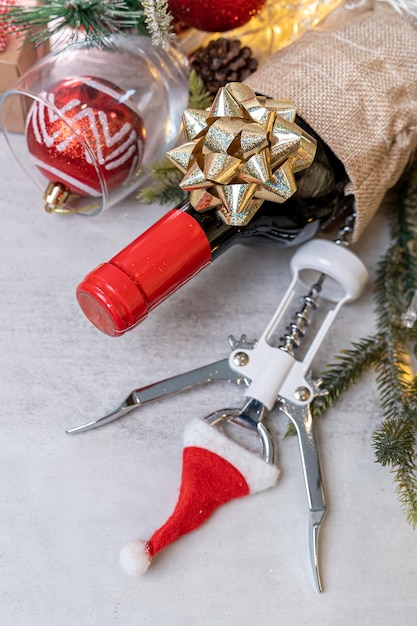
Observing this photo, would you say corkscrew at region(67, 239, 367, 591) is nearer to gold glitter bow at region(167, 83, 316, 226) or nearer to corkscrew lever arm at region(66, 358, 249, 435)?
corkscrew lever arm at region(66, 358, 249, 435)

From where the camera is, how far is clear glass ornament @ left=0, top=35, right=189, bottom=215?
56 cm

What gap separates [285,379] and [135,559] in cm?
18

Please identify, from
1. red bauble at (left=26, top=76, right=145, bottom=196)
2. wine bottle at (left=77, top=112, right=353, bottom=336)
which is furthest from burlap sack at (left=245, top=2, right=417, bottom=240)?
red bauble at (left=26, top=76, right=145, bottom=196)

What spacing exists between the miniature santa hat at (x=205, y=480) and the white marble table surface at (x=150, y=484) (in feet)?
0.06

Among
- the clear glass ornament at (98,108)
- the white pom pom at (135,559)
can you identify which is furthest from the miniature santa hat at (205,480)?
the clear glass ornament at (98,108)

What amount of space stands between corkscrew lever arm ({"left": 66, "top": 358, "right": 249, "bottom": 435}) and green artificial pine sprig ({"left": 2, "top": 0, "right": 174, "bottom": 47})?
269mm

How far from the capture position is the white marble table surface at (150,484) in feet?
1.65

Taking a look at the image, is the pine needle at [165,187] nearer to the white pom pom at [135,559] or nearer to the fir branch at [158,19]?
the fir branch at [158,19]

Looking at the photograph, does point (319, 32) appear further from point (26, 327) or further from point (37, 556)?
point (37, 556)

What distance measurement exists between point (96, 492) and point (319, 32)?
0.44 m

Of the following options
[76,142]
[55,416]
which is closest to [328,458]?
[55,416]

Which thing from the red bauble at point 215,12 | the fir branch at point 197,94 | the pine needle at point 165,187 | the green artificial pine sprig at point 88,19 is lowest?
the pine needle at point 165,187

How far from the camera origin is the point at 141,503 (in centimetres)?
53

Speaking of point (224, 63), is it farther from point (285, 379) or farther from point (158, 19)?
point (285, 379)
